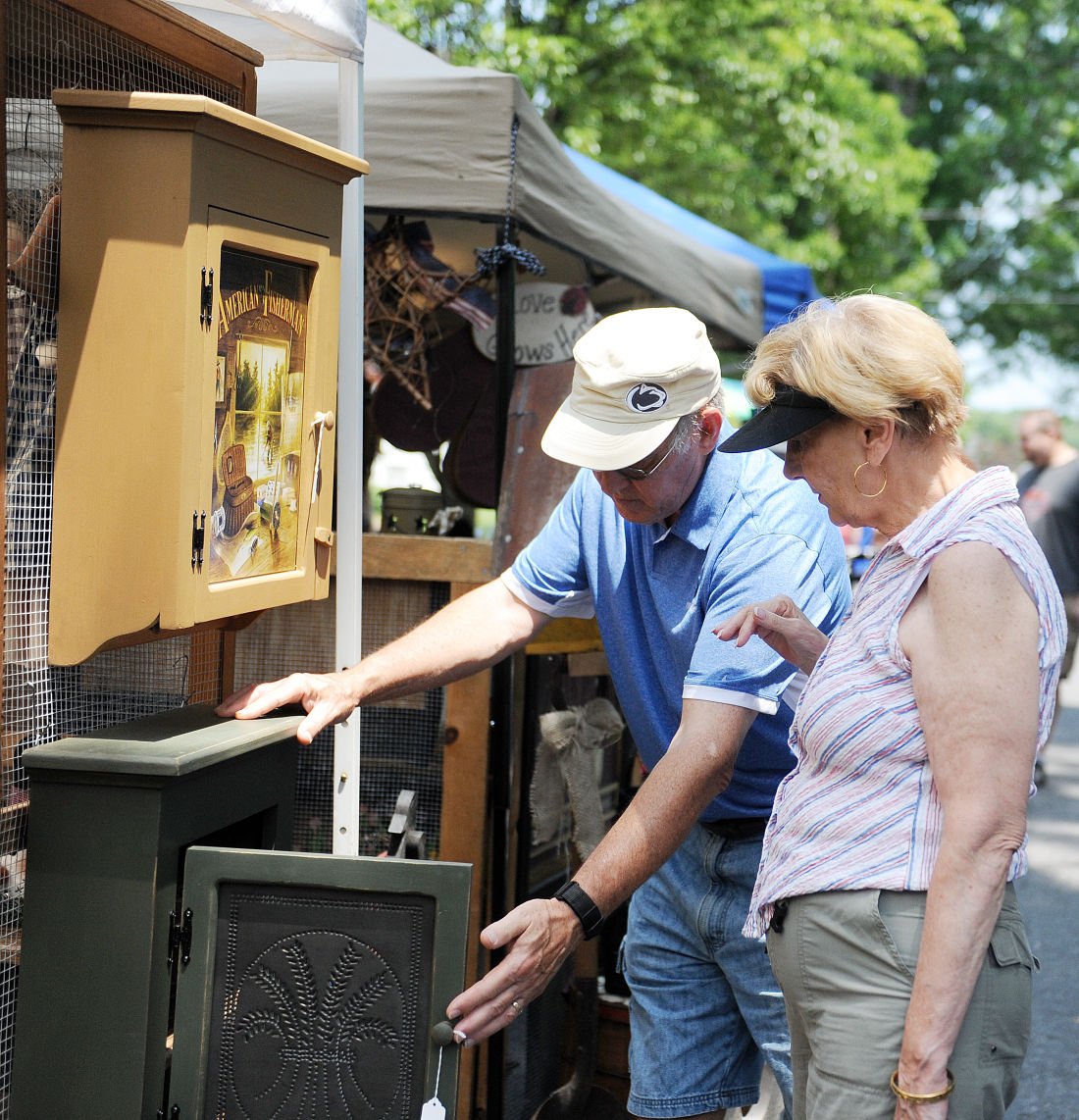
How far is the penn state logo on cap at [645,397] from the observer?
87.4 inches

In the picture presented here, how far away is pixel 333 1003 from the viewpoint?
1749 mm

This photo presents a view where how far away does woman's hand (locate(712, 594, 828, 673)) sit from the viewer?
203cm

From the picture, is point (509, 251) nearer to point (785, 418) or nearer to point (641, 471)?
point (641, 471)

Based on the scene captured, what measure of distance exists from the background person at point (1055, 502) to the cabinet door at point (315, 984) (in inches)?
249

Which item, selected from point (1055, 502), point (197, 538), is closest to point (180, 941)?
point (197, 538)

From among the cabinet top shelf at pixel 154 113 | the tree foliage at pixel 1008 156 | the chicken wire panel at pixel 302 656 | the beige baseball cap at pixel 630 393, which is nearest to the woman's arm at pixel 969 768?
the beige baseball cap at pixel 630 393

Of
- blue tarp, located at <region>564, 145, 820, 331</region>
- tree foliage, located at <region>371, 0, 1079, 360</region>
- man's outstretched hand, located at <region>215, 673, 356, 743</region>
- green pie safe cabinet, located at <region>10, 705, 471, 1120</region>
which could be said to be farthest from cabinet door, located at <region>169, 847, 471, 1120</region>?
tree foliage, located at <region>371, 0, 1079, 360</region>

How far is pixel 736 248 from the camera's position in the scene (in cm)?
725

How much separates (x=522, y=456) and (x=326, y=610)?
0.63 m

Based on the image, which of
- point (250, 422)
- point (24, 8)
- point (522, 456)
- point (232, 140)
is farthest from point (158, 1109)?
point (522, 456)

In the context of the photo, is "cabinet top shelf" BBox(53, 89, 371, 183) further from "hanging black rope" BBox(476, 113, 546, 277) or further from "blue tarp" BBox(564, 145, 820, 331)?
"blue tarp" BBox(564, 145, 820, 331)

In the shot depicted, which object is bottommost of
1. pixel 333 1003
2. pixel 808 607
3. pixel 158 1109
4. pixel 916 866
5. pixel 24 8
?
pixel 158 1109

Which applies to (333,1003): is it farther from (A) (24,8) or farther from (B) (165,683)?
(A) (24,8)

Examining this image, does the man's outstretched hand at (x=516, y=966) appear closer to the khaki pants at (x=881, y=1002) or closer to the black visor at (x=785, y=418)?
the khaki pants at (x=881, y=1002)
